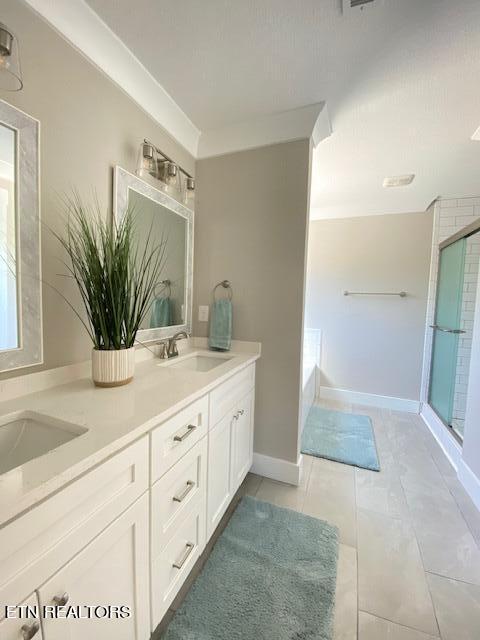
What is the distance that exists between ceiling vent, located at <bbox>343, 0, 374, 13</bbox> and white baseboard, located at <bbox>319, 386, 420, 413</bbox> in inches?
125

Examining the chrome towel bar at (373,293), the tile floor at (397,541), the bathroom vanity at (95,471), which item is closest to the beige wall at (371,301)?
the chrome towel bar at (373,293)

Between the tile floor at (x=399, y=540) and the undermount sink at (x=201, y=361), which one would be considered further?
the undermount sink at (x=201, y=361)

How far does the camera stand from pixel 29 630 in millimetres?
507

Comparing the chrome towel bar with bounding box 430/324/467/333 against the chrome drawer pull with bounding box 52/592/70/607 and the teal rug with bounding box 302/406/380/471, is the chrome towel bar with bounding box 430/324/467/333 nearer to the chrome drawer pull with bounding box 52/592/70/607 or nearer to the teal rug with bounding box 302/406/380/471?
the teal rug with bounding box 302/406/380/471

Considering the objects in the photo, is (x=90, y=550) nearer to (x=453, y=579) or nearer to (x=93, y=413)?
(x=93, y=413)

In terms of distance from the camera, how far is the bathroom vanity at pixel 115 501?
1.68ft

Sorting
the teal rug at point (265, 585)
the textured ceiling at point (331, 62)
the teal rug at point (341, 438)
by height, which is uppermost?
the textured ceiling at point (331, 62)

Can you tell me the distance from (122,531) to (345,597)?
1.02 meters

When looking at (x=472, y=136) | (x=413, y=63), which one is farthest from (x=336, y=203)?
(x=413, y=63)

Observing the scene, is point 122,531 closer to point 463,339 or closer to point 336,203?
point 463,339

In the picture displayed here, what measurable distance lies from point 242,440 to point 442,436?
76.3 inches

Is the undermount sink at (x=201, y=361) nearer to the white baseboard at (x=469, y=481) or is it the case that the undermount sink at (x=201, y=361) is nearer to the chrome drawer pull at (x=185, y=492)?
the chrome drawer pull at (x=185, y=492)

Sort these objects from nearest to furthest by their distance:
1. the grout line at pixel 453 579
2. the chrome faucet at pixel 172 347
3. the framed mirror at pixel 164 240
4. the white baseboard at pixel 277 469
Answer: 1. the grout line at pixel 453 579
2. the framed mirror at pixel 164 240
3. the chrome faucet at pixel 172 347
4. the white baseboard at pixel 277 469

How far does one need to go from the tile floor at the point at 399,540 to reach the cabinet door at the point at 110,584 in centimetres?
77
